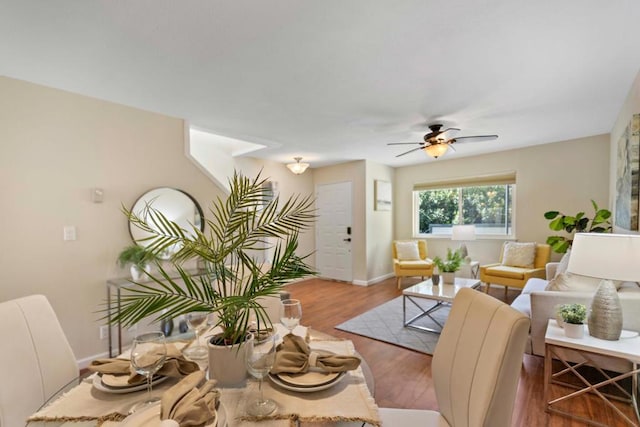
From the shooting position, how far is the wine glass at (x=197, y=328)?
125 centimetres

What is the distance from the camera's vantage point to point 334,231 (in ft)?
19.5

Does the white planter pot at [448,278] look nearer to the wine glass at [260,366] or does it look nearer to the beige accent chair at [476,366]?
the beige accent chair at [476,366]

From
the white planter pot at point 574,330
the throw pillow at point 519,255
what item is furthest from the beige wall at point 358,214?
the white planter pot at point 574,330

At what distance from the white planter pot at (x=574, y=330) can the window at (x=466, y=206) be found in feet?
11.4

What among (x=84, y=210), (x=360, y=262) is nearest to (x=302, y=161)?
(x=360, y=262)

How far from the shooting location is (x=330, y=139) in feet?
13.4

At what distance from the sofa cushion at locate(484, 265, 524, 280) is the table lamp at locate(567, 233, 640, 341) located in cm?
243

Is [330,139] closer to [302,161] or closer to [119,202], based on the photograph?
[302,161]

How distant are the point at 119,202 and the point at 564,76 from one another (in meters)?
3.94

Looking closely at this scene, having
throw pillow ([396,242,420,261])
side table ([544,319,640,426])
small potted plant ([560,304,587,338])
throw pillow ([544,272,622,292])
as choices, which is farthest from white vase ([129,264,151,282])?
throw pillow ([396,242,420,261])

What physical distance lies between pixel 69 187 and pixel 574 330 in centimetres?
391

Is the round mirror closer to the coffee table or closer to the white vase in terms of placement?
the white vase

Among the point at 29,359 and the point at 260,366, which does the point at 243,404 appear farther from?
the point at 29,359

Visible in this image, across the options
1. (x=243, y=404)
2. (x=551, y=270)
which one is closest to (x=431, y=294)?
(x=551, y=270)
